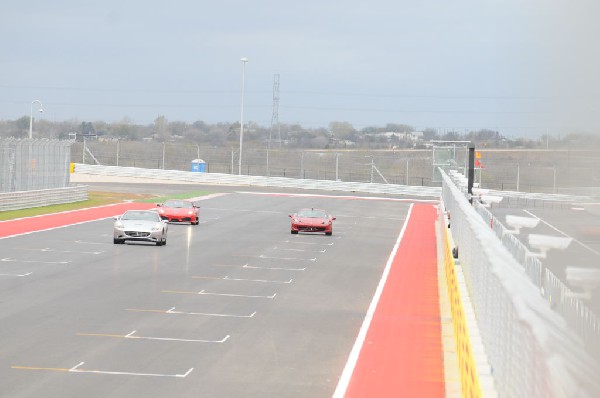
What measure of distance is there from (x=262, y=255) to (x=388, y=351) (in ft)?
55.1

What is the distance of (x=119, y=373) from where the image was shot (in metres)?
14.1

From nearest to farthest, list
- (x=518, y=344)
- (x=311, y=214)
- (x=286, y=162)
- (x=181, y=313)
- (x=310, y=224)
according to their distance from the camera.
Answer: (x=518, y=344) → (x=181, y=313) → (x=310, y=224) → (x=311, y=214) → (x=286, y=162)

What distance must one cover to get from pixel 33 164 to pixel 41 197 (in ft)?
5.77

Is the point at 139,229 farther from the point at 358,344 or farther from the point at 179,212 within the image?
the point at 358,344

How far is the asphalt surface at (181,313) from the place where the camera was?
13.8 m

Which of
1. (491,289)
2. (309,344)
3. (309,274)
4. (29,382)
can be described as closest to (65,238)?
(309,274)

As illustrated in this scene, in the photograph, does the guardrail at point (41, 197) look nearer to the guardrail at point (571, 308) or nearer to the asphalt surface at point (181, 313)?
the asphalt surface at point (181, 313)

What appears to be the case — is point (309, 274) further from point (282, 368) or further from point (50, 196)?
point (50, 196)

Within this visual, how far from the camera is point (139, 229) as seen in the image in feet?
113

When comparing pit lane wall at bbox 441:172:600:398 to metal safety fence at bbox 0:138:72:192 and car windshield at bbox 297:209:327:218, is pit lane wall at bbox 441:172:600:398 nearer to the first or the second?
car windshield at bbox 297:209:327:218

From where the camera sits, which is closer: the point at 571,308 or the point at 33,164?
the point at 571,308

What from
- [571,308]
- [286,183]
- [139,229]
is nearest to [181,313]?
[571,308]

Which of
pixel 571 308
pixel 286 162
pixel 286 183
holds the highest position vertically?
pixel 286 162

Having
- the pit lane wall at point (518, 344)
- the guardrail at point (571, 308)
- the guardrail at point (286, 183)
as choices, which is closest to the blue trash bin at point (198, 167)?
the guardrail at point (286, 183)
